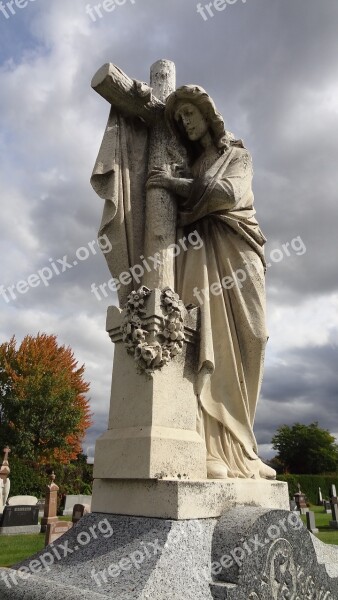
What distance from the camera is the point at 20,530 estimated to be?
52.3 ft

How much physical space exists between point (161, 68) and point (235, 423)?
3.71 metres

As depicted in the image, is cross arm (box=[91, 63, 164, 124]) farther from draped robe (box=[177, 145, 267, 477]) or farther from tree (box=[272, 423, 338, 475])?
tree (box=[272, 423, 338, 475])

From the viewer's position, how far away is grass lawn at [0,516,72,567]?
32.0ft

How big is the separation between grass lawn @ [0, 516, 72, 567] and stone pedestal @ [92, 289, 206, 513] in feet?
23.3

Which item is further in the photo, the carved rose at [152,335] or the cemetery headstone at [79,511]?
the cemetery headstone at [79,511]

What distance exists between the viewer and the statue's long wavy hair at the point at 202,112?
4246 mm

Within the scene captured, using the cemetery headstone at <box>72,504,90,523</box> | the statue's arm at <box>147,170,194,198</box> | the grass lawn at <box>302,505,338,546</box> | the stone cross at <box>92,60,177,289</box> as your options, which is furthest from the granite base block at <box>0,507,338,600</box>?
the cemetery headstone at <box>72,504,90,523</box>

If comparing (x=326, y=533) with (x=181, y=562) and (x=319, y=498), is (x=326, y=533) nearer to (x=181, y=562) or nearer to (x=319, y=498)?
(x=181, y=562)

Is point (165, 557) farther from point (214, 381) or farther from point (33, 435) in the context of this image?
point (33, 435)

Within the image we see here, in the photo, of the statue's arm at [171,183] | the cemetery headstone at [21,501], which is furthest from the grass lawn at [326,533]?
the cemetery headstone at [21,501]

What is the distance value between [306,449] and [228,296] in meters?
61.4

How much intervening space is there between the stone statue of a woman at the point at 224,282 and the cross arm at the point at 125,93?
0.61 feet

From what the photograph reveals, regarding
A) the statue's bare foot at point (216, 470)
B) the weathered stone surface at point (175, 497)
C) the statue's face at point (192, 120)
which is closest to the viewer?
the weathered stone surface at point (175, 497)

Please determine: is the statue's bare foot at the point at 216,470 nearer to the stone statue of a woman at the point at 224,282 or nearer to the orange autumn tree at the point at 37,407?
the stone statue of a woman at the point at 224,282
